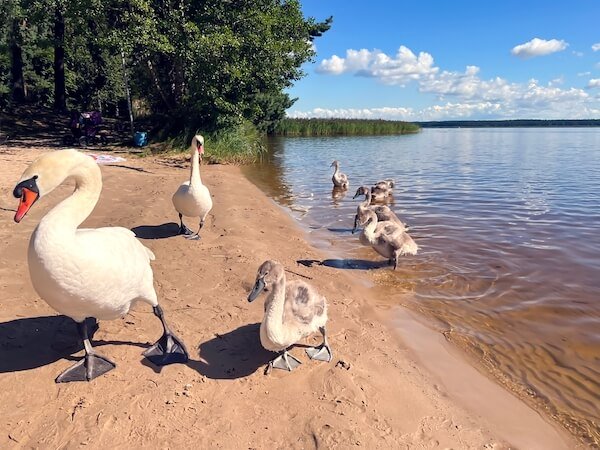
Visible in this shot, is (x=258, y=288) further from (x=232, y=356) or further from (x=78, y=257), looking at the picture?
(x=78, y=257)

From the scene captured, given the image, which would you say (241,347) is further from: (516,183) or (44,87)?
(44,87)

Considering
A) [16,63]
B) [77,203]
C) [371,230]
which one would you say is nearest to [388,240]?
[371,230]

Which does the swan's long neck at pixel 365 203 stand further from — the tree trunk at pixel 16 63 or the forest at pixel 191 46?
the tree trunk at pixel 16 63

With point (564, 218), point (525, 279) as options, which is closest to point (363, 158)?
point (564, 218)

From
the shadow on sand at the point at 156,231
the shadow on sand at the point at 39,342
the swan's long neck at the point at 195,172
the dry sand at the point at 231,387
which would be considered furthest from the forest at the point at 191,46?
the shadow on sand at the point at 39,342

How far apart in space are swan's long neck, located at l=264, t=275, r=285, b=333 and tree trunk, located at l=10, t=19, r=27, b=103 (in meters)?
35.0

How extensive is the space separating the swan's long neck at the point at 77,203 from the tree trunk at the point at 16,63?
112 ft

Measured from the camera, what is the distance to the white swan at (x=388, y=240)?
8.47 meters

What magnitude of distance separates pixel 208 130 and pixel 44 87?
2561cm

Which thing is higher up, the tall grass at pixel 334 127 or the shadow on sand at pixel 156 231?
the tall grass at pixel 334 127

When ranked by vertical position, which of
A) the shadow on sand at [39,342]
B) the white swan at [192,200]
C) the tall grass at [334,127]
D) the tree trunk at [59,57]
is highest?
the tree trunk at [59,57]

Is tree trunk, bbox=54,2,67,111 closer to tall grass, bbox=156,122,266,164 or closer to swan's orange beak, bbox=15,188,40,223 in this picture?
tall grass, bbox=156,122,266,164

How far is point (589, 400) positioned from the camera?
15.2 ft

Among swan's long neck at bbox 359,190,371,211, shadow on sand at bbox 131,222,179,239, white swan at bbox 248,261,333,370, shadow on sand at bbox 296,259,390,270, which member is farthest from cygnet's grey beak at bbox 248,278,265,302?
swan's long neck at bbox 359,190,371,211
